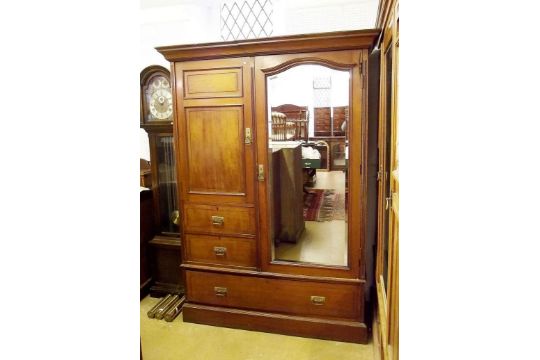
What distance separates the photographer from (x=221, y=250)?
210cm

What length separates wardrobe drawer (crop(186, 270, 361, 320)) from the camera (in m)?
1.96

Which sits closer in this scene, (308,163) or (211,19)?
(308,163)

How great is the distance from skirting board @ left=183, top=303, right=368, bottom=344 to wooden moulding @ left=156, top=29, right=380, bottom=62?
1.51 metres

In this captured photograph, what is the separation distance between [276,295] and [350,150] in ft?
3.14

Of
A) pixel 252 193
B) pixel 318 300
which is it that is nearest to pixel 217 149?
pixel 252 193

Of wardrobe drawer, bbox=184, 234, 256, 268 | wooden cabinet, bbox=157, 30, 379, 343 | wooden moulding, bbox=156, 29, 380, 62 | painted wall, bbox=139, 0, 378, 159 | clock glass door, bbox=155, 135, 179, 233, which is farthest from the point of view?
clock glass door, bbox=155, 135, 179, 233

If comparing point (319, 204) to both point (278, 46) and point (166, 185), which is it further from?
point (166, 185)

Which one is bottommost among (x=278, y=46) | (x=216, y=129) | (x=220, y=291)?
(x=220, y=291)

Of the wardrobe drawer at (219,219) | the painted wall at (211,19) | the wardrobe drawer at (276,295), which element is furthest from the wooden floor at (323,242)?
the painted wall at (211,19)

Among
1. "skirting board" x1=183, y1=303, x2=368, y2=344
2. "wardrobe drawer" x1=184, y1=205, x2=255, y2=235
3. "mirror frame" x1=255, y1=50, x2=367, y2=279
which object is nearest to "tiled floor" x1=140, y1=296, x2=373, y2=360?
"skirting board" x1=183, y1=303, x2=368, y2=344

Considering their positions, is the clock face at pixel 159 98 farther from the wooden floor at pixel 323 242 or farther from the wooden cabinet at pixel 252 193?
the wooden floor at pixel 323 242

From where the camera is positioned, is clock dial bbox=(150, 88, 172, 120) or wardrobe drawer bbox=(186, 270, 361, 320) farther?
clock dial bbox=(150, 88, 172, 120)

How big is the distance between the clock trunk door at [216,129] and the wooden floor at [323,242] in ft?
1.26

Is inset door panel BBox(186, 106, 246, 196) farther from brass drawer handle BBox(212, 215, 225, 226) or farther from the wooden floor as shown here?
the wooden floor
